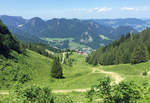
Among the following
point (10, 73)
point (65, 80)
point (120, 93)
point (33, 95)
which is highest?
point (120, 93)

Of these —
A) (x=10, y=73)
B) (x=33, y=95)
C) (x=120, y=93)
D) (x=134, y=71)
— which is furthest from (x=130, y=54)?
(x=33, y=95)

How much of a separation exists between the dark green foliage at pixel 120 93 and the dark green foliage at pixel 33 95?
4275mm

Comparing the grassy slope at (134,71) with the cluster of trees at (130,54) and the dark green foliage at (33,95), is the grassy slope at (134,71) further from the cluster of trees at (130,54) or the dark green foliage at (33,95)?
the dark green foliage at (33,95)

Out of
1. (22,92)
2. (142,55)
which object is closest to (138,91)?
(22,92)

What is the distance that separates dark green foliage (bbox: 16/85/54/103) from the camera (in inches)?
492

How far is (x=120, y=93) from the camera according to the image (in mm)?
11555

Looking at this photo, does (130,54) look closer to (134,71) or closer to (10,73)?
(134,71)

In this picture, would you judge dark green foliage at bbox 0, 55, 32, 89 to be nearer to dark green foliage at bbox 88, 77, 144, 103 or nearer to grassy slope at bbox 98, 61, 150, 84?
grassy slope at bbox 98, 61, 150, 84

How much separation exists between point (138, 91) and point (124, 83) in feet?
4.23

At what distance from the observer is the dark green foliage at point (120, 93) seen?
11.6 m

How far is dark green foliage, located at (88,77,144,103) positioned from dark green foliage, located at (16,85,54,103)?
4.28m

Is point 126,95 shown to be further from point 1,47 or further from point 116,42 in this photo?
point 116,42

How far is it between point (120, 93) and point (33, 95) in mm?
7547

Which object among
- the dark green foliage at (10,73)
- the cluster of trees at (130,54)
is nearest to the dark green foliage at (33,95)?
the dark green foliage at (10,73)
